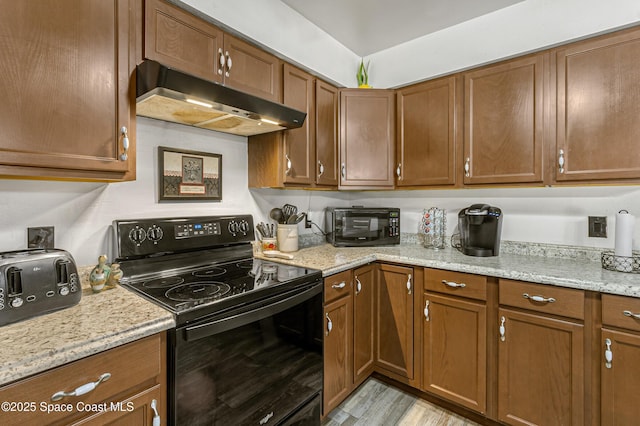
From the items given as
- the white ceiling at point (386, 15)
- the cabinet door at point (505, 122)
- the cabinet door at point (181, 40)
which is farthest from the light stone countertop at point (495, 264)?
the white ceiling at point (386, 15)

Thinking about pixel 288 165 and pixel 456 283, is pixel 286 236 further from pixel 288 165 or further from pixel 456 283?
pixel 456 283

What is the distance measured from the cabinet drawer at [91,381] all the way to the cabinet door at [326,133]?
1.43 meters

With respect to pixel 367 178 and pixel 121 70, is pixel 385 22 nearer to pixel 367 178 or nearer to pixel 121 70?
pixel 367 178

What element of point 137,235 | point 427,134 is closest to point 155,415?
point 137,235

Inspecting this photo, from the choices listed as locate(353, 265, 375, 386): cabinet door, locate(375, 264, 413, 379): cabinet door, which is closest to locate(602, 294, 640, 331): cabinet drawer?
locate(375, 264, 413, 379): cabinet door

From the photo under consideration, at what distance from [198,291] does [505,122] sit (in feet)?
6.49

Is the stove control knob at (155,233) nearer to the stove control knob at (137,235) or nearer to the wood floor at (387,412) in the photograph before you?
the stove control knob at (137,235)

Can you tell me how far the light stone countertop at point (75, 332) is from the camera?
742 millimetres

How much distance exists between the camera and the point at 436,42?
220 centimetres

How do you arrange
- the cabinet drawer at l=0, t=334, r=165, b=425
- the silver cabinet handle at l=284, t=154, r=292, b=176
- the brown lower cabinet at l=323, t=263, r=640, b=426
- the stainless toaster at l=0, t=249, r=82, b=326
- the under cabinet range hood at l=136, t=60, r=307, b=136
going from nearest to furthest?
the cabinet drawer at l=0, t=334, r=165, b=425, the stainless toaster at l=0, t=249, r=82, b=326, the under cabinet range hood at l=136, t=60, r=307, b=136, the brown lower cabinet at l=323, t=263, r=640, b=426, the silver cabinet handle at l=284, t=154, r=292, b=176

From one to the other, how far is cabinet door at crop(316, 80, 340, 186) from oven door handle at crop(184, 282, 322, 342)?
2.93ft

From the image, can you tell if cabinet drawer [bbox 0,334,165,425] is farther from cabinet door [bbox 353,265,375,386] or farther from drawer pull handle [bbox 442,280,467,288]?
drawer pull handle [bbox 442,280,467,288]

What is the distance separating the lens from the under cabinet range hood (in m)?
1.15

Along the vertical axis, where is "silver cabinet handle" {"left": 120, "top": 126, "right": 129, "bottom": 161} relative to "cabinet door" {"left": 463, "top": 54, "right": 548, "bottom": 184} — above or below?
below
